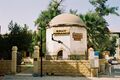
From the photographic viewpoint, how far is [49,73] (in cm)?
2900

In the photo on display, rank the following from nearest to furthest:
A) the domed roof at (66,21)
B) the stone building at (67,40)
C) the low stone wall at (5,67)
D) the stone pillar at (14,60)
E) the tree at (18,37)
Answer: the stone pillar at (14,60)
the low stone wall at (5,67)
the stone building at (67,40)
the domed roof at (66,21)
the tree at (18,37)

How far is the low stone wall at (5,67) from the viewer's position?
29812mm

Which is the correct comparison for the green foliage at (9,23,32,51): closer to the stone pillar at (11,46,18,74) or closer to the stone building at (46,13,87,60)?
the stone building at (46,13,87,60)

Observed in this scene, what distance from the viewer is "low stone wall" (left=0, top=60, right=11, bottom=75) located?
29.8m

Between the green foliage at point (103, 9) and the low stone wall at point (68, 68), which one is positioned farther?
the green foliage at point (103, 9)

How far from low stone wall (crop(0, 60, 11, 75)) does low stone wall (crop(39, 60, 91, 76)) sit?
139 inches

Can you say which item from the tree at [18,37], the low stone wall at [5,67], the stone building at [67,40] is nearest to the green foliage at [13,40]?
the tree at [18,37]

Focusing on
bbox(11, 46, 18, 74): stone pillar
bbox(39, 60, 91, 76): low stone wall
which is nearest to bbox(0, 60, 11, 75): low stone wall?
bbox(11, 46, 18, 74): stone pillar

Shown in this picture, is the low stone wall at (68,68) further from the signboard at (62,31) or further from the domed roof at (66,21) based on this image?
the domed roof at (66,21)

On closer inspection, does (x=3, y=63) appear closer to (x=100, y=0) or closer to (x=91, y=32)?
(x=91, y=32)

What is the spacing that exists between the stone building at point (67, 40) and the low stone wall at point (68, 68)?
5.78 metres

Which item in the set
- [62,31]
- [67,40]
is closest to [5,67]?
[67,40]

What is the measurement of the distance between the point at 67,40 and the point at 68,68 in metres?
6.86

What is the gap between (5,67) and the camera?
98.2 feet
